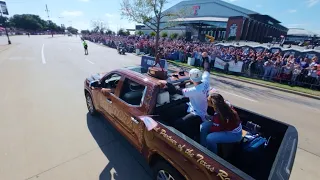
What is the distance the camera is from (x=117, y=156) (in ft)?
12.1

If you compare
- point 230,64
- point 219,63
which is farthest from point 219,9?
point 230,64

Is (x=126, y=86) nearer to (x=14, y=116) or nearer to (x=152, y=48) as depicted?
(x=14, y=116)

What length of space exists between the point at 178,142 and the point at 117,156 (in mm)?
1943

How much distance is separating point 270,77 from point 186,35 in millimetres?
40090

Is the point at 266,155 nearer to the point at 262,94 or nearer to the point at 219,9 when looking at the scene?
the point at 262,94

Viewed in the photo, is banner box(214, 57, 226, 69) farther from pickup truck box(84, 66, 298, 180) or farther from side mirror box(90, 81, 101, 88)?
side mirror box(90, 81, 101, 88)

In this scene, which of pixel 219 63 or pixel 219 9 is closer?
pixel 219 63

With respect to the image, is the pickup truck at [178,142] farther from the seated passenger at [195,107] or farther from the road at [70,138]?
the road at [70,138]

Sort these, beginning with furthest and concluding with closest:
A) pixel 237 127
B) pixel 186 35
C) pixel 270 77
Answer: pixel 186 35
pixel 270 77
pixel 237 127

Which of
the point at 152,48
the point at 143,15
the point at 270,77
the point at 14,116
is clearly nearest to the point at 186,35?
the point at 152,48

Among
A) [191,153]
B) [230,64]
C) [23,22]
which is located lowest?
[230,64]

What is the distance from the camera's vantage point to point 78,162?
3500mm

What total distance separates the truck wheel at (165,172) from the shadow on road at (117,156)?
0.57 m

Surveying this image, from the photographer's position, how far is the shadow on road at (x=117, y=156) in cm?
323
